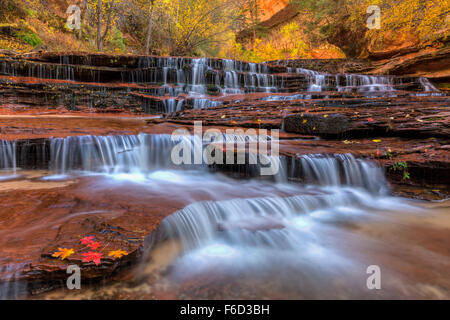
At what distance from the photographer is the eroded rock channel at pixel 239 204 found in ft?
6.70

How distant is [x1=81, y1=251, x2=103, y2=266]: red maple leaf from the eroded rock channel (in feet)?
0.10

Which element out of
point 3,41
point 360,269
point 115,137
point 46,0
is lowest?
point 360,269

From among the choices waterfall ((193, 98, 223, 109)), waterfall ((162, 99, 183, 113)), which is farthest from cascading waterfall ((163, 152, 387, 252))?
waterfall ((162, 99, 183, 113))

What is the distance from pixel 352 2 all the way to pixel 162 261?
→ 24.2 m

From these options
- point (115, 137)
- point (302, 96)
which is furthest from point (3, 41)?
point (302, 96)

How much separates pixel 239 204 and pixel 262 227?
0.51 meters

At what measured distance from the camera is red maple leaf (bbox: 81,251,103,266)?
1853mm

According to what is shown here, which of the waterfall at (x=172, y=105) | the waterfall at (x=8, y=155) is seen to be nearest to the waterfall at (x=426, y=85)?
the waterfall at (x=172, y=105)

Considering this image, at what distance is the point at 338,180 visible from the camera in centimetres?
466

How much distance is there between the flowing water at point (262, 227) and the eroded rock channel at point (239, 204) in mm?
18

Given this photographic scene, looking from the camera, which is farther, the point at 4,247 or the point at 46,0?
the point at 46,0

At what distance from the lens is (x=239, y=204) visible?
3518 mm

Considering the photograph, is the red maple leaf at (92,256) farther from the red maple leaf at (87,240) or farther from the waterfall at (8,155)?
the waterfall at (8,155)

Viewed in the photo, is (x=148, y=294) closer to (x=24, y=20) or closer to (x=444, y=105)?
(x=444, y=105)
